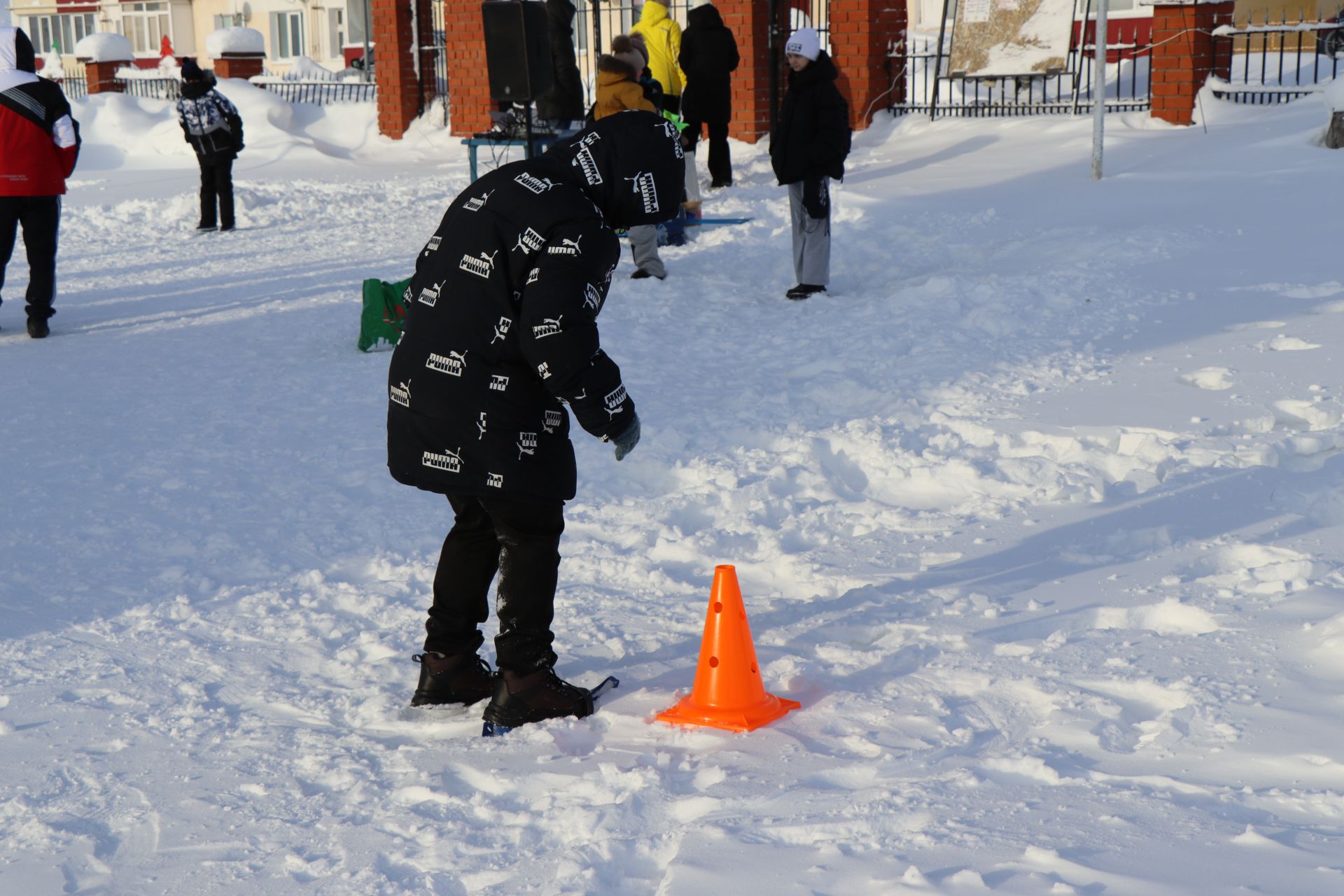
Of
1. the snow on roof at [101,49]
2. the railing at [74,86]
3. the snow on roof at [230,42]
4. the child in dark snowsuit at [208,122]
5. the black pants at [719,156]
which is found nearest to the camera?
the child in dark snowsuit at [208,122]

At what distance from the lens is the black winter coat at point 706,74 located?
1345cm

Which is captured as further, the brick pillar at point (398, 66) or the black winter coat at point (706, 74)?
the brick pillar at point (398, 66)

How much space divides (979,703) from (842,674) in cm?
43

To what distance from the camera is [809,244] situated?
902 cm

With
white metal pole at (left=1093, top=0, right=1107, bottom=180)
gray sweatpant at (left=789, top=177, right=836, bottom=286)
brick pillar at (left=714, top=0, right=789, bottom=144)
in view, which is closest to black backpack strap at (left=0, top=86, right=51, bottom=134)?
gray sweatpant at (left=789, top=177, right=836, bottom=286)

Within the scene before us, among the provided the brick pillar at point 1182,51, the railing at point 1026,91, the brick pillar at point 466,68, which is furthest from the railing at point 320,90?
the brick pillar at point 1182,51

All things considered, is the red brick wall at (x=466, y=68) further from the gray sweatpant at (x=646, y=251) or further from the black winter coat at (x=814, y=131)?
the black winter coat at (x=814, y=131)

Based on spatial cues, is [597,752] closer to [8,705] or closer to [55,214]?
[8,705]

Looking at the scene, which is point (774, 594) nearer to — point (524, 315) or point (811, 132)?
point (524, 315)

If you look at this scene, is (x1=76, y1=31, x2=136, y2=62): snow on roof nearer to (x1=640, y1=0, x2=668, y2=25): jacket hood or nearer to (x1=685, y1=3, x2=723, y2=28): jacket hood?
(x1=685, y1=3, x2=723, y2=28): jacket hood

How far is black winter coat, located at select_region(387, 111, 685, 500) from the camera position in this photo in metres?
3.12

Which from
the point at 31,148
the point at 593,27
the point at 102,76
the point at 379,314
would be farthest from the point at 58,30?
the point at 379,314

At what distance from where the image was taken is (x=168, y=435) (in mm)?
6301

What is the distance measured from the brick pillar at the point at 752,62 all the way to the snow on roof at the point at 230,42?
435 inches
